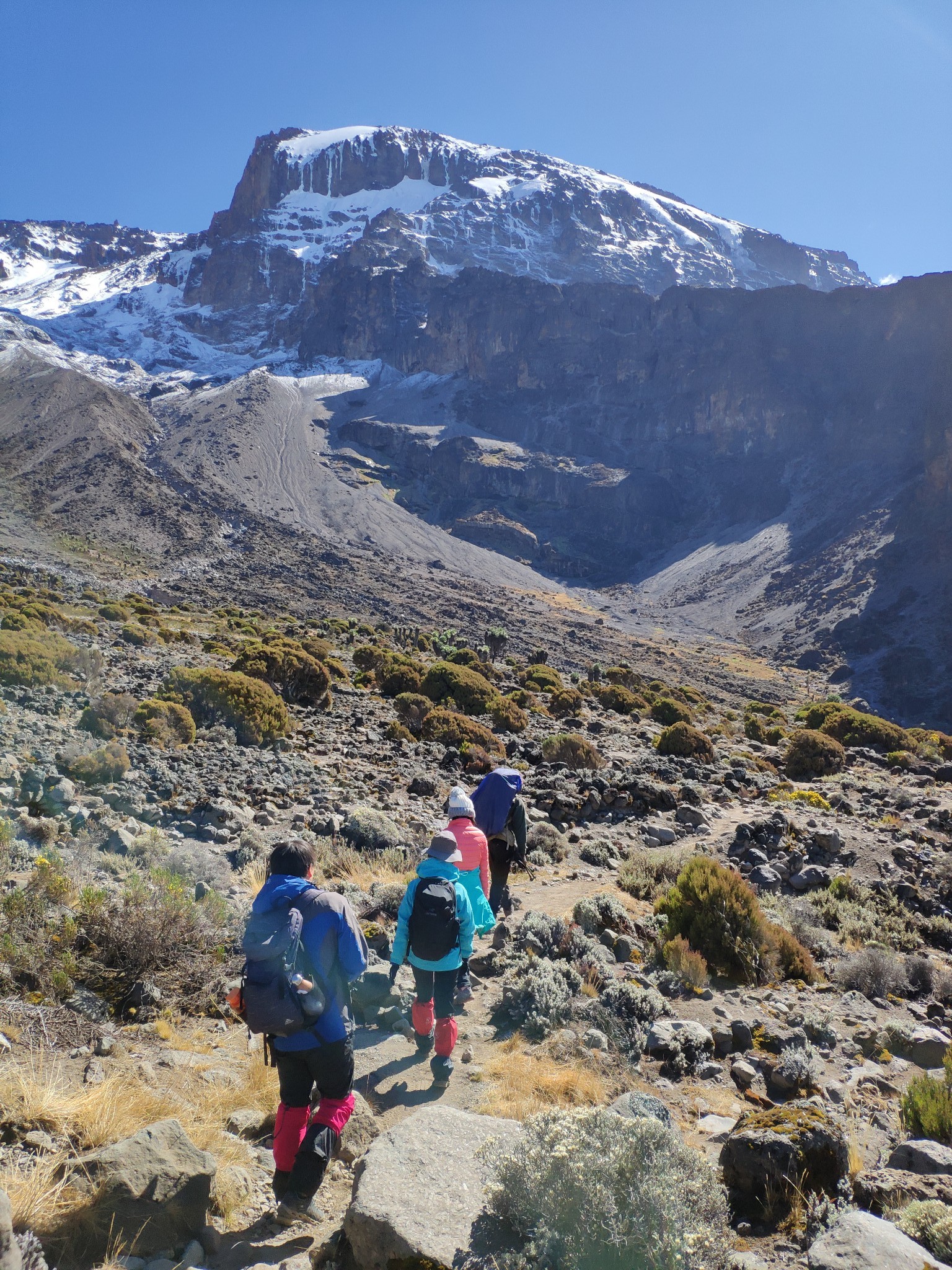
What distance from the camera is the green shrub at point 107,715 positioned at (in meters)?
10.3

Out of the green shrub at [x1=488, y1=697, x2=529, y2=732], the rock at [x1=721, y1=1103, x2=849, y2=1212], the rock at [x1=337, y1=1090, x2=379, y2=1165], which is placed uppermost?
the rock at [x1=721, y1=1103, x2=849, y2=1212]

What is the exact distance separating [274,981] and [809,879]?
8595 millimetres

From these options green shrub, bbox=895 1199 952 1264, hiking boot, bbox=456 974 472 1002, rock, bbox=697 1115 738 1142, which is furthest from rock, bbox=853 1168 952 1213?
hiking boot, bbox=456 974 472 1002

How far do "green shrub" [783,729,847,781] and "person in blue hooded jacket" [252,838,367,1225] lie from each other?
16.8 m

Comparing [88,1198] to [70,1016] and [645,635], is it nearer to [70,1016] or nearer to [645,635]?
[70,1016]

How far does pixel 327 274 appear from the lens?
537 feet

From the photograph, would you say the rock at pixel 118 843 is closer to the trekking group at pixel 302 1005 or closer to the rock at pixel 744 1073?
the trekking group at pixel 302 1005

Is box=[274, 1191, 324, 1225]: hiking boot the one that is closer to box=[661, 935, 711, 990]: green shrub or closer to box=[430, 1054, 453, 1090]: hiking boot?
box=[430, 1054, 453, 1090]: hiking boot

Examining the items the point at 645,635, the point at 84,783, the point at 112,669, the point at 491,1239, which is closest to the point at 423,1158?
the point at 491,1239

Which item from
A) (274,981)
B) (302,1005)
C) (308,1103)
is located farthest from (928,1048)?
(274,981)

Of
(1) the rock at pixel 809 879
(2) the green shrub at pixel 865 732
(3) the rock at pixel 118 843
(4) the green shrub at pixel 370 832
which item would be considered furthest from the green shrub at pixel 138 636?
(2) the green shrub at pixel 865 732

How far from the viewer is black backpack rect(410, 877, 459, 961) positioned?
4.32m

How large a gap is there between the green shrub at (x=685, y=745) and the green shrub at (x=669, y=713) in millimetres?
4897

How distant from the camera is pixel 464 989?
5.05 m
